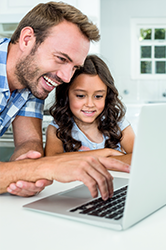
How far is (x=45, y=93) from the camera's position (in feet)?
4.81

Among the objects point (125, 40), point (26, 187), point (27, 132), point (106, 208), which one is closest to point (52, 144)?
point (27, 132)

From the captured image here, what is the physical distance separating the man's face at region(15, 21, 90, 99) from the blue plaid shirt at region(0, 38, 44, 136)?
0.25 ft

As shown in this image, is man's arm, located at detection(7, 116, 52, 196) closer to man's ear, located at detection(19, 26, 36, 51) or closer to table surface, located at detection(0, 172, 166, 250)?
man's ear, located at detection(19, 26, 36, 51)

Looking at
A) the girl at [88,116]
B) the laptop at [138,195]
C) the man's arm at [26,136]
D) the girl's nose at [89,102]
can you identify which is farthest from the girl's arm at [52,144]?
the laptop at [138,195]

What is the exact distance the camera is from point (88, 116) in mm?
1617

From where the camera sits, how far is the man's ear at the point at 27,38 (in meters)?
1.40

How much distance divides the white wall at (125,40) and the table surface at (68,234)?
15.2 feet

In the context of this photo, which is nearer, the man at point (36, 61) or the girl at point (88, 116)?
the man at point (36, 61)

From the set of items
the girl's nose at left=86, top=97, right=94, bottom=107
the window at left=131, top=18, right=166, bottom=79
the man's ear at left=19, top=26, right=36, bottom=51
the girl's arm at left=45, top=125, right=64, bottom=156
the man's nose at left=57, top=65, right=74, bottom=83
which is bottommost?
the girl's arm at left=45, top=125, right=64, bottom=156

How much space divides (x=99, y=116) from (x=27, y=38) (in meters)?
0.64

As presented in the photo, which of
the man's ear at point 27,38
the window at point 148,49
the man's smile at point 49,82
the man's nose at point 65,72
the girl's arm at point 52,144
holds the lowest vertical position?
the girl's arm at point 52,144

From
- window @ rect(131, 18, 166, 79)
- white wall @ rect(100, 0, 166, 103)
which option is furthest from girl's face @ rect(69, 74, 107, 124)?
window @ rect(131, 18, 166, 79)

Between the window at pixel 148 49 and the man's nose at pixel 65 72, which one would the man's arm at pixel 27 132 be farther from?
the window at pixel 148 49

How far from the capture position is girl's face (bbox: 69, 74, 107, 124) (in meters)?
1.58
